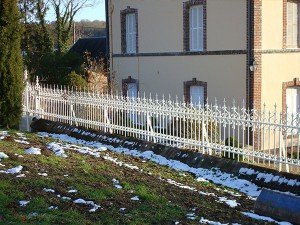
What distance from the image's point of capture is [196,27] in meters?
20.5

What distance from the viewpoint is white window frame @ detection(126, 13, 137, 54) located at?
23.8 metres

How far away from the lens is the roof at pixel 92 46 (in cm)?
3251

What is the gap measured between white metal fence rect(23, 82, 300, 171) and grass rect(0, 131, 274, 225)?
67.5 inches

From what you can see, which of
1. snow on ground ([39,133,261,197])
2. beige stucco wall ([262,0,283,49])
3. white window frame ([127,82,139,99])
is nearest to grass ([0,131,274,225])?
snow on ground ([39,133,261,197])

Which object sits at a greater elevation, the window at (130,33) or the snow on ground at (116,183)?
the window at (130,33)

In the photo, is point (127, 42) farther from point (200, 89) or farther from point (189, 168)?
point (189, 168)

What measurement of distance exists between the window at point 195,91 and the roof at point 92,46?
11452 millimetres

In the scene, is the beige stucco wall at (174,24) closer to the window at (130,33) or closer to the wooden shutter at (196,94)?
the window at (130,33)

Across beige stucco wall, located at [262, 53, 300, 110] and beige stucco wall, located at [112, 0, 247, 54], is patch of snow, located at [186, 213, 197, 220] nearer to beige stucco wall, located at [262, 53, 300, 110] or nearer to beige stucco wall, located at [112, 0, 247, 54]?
beige stucco wall, located at [262, 53, 300, 110]

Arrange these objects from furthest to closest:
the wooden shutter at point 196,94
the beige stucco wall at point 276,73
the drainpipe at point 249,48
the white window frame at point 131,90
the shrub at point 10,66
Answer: the white window frame at point 131,90, the wooden shutter at point 196,94, the beige stucco wall at point 276,73, the drainpipe at point 249,48, the shrub at point 10,66

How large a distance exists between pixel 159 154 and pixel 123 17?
42.1ft

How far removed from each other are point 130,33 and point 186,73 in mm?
4397

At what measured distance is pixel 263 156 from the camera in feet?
35.4

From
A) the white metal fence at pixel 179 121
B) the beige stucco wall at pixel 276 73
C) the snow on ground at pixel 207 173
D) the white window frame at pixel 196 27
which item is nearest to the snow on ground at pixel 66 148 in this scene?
the snow on ground at pixel 207 173
